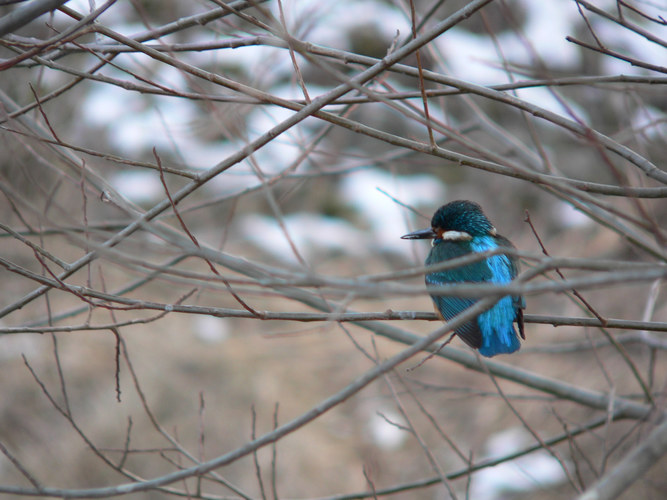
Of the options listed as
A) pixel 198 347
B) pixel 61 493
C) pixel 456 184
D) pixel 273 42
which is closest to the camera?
pixel 61 493

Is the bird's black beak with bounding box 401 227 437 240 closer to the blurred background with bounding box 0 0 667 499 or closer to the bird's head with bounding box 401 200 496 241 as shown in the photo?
the bird's head with bounding box 401 200 496 241

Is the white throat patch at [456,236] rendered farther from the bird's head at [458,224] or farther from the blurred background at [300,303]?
the blurred background at [300,303]

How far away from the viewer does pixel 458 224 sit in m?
3.30

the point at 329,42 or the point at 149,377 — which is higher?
the point at 329,42

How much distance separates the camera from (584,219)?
7.39 m

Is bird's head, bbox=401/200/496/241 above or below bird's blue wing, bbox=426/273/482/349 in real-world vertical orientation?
above

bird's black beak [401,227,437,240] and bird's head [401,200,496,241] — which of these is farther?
bird's head [401,200,496,241]

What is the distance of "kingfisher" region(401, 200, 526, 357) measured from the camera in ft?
8.57

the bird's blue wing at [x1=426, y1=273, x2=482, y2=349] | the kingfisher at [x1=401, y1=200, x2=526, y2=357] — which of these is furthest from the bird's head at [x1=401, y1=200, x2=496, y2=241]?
the bird's blue wing at [x1=426, y1=273, x2=482, y2=349]

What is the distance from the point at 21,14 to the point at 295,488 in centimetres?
414

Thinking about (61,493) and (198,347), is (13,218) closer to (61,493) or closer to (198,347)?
(198,347)

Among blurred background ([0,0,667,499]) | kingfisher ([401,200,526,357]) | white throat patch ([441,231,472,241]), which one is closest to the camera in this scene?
blurred background ([0,0,667,499])

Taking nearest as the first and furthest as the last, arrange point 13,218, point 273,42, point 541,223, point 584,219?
point 273,42, point 13,218, point 584,219, point 541,223

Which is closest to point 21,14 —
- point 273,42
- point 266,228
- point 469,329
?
point 273,42
